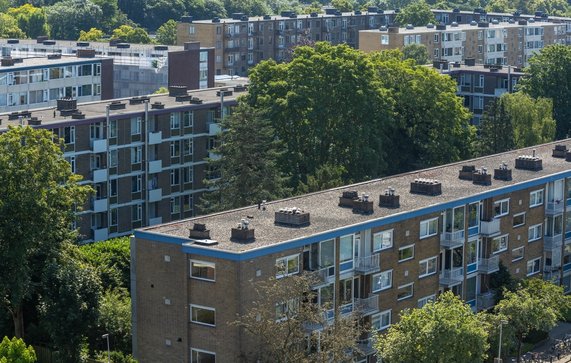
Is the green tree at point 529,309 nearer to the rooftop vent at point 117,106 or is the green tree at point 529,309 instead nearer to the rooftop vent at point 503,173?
the rooftop vent at point 503,173

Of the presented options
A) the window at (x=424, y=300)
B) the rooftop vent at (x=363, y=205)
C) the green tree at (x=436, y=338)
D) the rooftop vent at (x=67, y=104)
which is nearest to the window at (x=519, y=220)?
the window at (x=424, y=300)

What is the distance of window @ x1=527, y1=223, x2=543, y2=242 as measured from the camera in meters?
78.6

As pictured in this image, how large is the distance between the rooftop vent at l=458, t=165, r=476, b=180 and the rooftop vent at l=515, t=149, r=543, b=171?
430cm

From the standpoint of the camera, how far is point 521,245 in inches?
3059

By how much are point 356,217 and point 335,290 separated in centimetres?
402

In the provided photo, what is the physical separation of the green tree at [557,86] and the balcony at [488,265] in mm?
46799

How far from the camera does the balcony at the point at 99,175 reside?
9188 centimetres

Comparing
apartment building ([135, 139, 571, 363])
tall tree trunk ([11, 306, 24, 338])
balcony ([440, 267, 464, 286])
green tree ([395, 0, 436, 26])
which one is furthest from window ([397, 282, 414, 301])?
green tree ([395, 0, 436, 26])

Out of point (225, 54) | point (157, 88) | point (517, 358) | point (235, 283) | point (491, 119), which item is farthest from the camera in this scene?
point (225, 54)

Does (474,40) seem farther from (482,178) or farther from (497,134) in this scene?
(482,178)

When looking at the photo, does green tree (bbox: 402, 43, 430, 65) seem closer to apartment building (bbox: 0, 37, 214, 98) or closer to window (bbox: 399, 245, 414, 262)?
apartment building (bbox: 0, 37, 214, 98)

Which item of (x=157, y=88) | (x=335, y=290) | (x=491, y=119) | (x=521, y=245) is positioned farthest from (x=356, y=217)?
(x=157, y=88)

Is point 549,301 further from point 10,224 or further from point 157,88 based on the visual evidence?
point 157,88

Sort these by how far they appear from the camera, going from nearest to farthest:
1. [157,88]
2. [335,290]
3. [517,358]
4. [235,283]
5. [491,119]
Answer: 1. [235,283]
2. [335,290]
3. [517,358]
4. [491,119]
5. [157,88]
